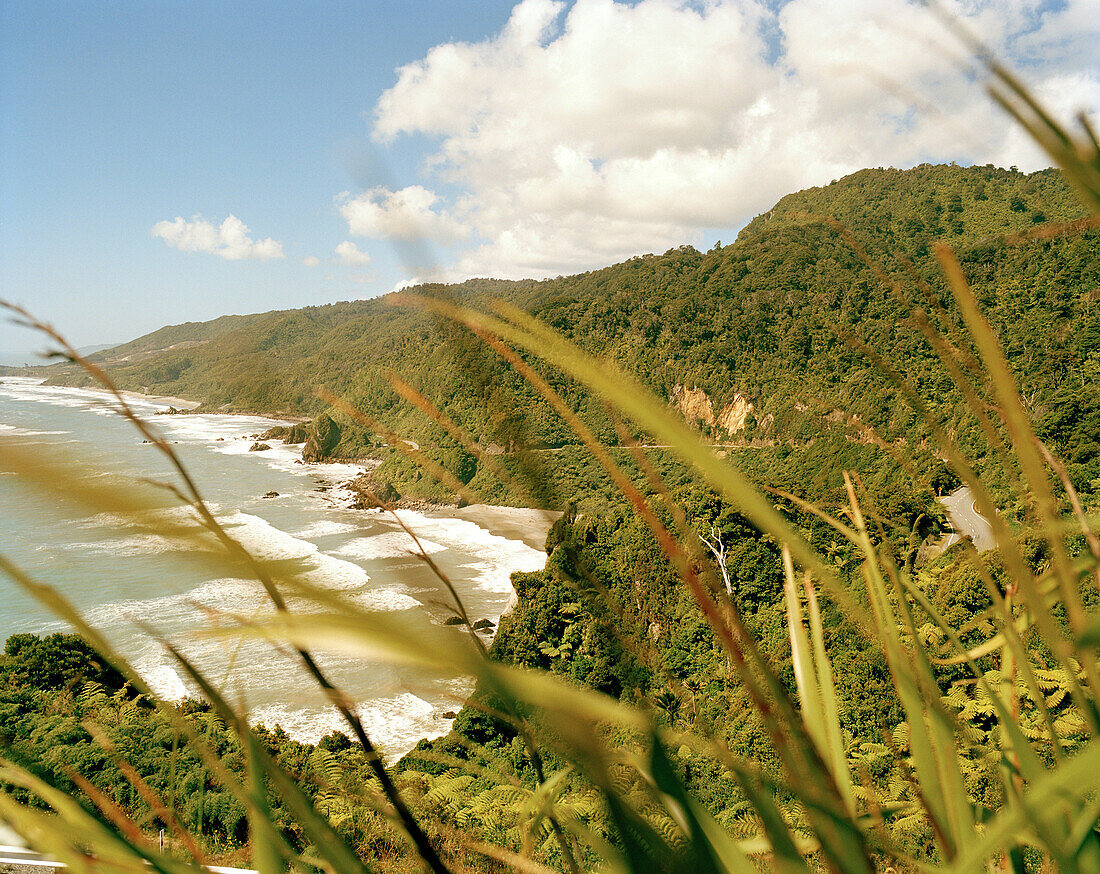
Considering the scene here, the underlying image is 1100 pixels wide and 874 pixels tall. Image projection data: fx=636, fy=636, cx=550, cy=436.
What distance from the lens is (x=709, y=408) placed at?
104 ft

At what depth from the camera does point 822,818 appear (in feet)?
1.28

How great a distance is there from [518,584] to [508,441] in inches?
539

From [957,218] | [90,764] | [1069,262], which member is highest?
[957,218]

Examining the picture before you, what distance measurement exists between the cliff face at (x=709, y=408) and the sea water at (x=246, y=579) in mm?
10752

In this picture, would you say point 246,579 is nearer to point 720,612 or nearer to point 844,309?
point 720,612

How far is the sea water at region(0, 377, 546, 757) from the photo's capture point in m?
0.37

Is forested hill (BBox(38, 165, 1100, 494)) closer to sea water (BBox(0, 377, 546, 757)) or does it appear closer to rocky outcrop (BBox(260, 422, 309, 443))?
rocky outcrop (BBox(260, 422, 309, 443))

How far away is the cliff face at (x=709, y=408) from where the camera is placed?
28.7 meters

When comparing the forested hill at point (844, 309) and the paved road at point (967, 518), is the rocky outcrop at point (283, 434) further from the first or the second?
the paved road at point (967, 518)

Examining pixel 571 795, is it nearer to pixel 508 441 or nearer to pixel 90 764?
pixel 508 441

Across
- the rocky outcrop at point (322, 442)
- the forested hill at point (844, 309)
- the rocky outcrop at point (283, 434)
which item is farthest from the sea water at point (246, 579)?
the forested hill at point (844, 309)

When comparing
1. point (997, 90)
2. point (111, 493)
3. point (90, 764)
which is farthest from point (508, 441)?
point (90, 764)

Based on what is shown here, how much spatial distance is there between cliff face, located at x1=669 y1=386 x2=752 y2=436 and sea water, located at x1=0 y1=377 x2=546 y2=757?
1075 cm

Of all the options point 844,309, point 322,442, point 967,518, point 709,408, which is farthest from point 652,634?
point 322,442
